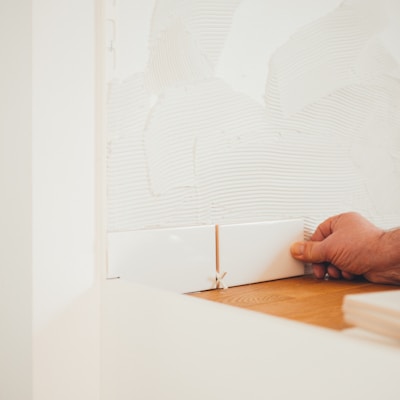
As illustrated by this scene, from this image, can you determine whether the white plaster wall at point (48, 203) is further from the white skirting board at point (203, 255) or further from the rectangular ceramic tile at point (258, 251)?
the rectangular ceramic tile at point (258, 251)

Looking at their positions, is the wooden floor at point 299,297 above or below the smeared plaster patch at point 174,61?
below

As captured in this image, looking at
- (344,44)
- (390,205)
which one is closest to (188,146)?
(344,44)

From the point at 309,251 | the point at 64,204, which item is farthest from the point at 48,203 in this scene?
the point at 309,251

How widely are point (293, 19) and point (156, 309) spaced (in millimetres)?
715

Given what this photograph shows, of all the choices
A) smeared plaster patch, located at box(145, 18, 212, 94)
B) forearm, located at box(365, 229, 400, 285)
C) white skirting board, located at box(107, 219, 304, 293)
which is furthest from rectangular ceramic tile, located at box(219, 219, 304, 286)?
smeared plaster patch, located at box(145, 18, 212, 94)

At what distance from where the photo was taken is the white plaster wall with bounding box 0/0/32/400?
72 cm

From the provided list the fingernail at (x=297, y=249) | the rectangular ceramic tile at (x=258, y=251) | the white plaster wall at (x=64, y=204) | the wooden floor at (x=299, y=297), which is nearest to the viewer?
the wooden floor at (x=299, y=297)

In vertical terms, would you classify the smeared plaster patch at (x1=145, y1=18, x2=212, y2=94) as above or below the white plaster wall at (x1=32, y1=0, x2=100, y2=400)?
above

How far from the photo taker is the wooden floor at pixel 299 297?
25.2 inches

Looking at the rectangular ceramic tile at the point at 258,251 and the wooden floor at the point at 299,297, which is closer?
the wooden floor at the point at 299,297

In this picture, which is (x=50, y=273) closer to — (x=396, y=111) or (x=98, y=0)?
(x=98, y=0)

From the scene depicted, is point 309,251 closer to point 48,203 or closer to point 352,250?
point 352,250

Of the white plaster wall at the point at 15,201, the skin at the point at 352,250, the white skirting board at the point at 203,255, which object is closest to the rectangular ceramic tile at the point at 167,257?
the white skirting board at the point at 203,255

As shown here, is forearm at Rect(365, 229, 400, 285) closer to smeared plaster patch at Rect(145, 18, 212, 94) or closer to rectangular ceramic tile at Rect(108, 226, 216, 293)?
rectangular ceramic tile at Rect(108, 226, 216, 293)
